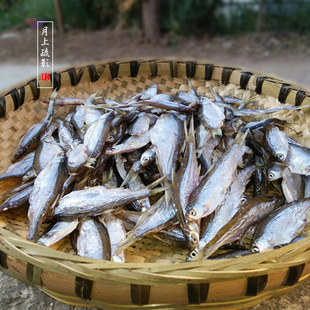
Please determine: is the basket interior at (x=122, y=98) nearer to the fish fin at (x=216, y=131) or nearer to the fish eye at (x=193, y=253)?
the fish eye at (x=193, y=253)

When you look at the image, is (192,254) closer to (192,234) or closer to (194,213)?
(192,234)

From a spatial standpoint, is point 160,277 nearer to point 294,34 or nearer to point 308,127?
point 308,127

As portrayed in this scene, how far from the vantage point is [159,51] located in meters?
8.00

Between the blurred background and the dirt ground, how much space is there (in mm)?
23

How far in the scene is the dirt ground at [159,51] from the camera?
23.2ft

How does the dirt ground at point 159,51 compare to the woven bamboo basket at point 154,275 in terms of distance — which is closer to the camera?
the woven bamboo basket at point 154,275

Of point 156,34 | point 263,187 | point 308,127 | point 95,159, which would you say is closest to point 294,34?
point 156,34

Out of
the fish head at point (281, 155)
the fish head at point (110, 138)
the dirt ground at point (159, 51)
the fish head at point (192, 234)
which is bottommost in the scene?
the dirt ground at point (159, 51)

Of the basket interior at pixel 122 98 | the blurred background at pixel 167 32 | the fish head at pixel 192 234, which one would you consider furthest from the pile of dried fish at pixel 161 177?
the blurred background at pixel 167 32

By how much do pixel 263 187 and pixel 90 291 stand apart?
130cm

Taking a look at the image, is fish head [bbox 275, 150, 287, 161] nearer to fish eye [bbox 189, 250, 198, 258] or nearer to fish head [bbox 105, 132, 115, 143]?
fish eye [bbox 189, 250, 198, 258]

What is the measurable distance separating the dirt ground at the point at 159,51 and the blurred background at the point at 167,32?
0.02 meters

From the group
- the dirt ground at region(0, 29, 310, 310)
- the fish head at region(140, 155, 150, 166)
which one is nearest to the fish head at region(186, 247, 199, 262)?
the fish head at region(140, 155, 150, 166)

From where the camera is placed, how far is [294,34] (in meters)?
8.20
